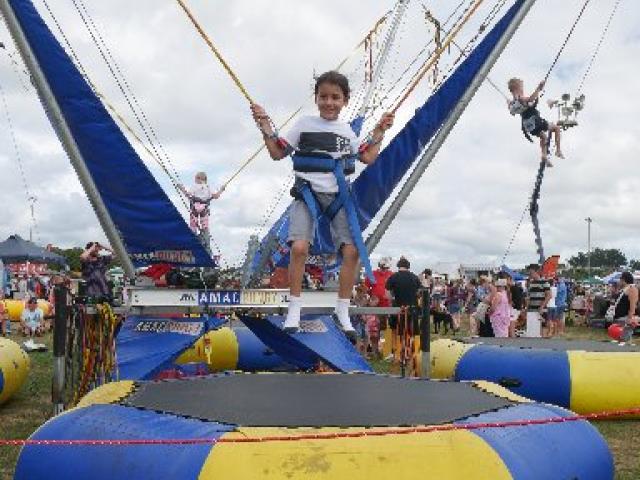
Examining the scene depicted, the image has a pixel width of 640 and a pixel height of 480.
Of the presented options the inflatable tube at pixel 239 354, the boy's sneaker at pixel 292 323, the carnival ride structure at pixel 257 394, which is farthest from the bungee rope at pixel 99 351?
the inflatable tube at pixel 239 354

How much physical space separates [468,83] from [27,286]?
2107 centimetres

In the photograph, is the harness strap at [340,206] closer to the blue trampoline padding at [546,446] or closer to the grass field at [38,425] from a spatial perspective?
the blue trampoline padding at [546,446]

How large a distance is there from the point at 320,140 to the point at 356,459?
2.29 m

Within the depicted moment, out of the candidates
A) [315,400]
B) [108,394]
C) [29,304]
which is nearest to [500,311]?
[315,400]

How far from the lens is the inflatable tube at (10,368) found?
20.0 feet

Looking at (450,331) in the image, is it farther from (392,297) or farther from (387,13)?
(387,13)

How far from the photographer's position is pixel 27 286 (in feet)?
77.6

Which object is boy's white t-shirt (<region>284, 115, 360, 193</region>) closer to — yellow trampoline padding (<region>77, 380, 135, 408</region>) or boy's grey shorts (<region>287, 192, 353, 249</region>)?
boy's grey shorts (<region>287, 192, 353, 249</region>)

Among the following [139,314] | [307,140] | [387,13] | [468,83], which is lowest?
[139,314]

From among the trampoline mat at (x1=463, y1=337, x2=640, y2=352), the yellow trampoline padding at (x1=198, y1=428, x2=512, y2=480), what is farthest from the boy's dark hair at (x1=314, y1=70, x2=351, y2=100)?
the trampoline mat at (x1=463, y1=337, x2=640, y2=352)

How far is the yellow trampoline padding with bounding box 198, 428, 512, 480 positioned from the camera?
7.30 feet

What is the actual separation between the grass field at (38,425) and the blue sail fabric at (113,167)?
1428mm

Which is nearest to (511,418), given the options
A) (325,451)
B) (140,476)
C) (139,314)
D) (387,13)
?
(325,451)

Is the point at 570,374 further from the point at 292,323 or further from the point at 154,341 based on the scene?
the point at 154,341
